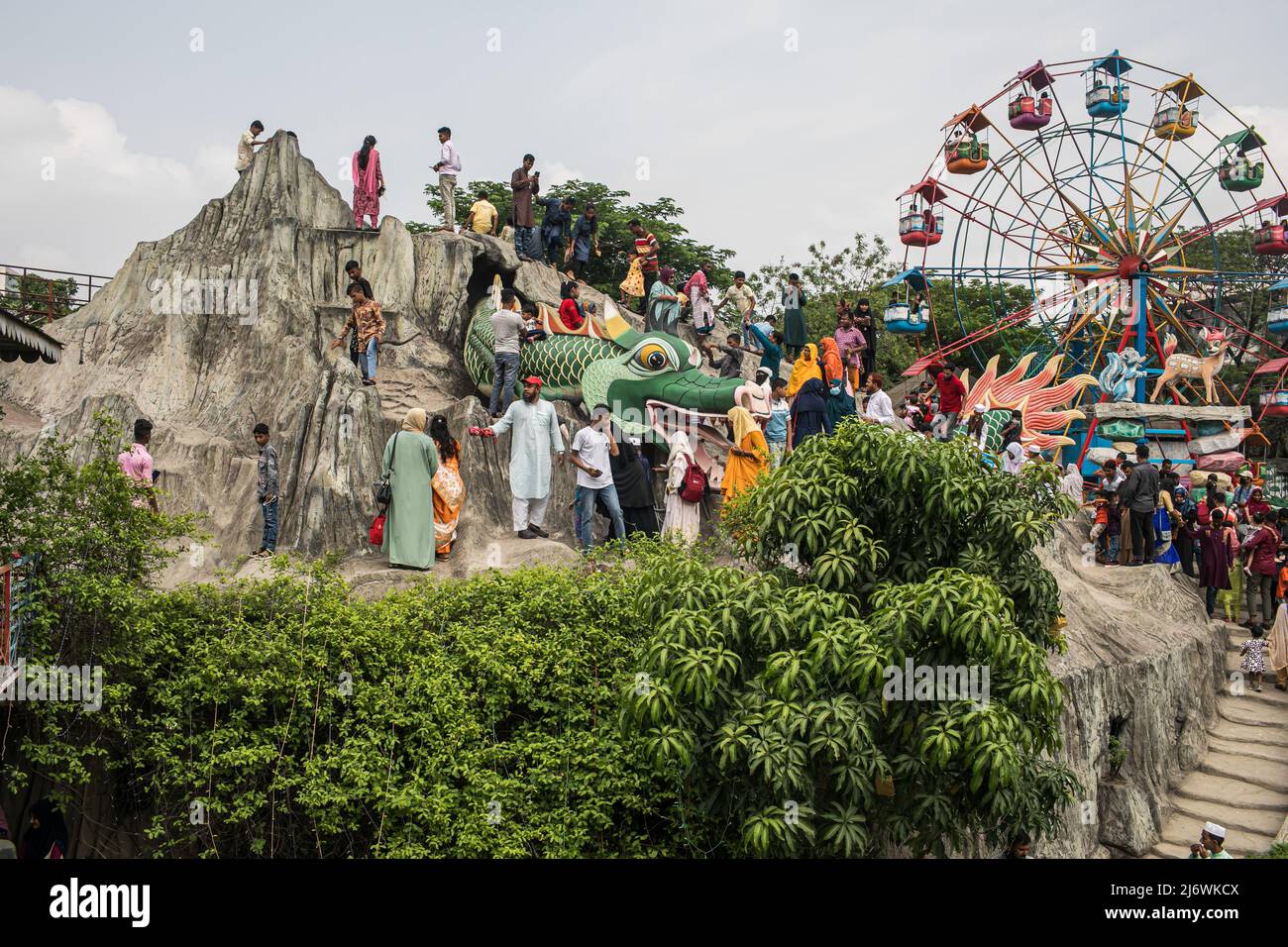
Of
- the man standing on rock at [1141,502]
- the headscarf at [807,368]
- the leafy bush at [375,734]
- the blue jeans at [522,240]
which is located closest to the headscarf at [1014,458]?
the man standing on rock at [1141,502]

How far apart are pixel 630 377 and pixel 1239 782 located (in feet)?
24.8

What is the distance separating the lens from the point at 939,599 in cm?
785

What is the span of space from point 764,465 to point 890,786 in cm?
465

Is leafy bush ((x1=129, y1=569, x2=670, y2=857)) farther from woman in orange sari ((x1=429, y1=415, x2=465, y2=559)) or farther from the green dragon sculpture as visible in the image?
the green dragon sculpture

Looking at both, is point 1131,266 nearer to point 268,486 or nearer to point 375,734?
point 268,486

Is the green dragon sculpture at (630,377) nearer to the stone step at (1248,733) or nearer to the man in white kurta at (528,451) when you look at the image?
the man in white kurta at (528,451)

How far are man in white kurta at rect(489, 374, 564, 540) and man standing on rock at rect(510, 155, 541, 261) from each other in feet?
18.8

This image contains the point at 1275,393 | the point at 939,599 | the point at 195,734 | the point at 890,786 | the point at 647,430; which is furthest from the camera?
the point at 1275,393

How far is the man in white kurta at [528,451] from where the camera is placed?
473 inches

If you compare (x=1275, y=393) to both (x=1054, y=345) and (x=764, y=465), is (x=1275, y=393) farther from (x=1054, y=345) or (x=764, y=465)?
(x=764, y=465)

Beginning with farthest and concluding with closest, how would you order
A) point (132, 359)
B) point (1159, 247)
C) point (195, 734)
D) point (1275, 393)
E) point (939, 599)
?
point (1159, 247) → point (1275, 393) → point (132, 359) → point (195, 734) → point (939, 599)

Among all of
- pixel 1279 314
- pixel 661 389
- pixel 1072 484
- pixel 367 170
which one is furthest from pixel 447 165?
pixel 1279 314

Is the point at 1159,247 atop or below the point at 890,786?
atop

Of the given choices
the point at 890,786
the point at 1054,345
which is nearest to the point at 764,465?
the point at 890,786
